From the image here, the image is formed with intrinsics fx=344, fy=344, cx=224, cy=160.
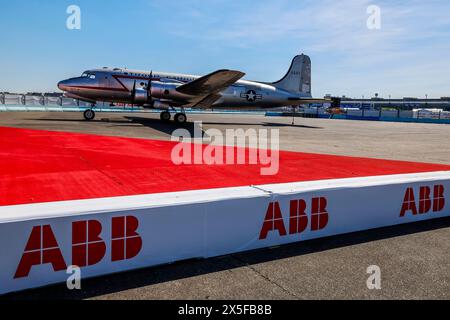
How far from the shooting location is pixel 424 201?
6035 millimetres

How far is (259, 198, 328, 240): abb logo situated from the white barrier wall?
0.01m

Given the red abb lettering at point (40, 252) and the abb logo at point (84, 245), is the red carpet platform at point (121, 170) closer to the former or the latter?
the abb logo at point (84, 245)

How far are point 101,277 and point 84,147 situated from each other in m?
10.2

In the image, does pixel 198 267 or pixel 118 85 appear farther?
pixel 118 85

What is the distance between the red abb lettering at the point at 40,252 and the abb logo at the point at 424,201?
5.25 m

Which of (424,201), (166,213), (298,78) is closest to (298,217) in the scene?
(166,213)

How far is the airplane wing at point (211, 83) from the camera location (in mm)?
23072

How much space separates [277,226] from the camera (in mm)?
4832

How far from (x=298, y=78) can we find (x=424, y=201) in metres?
30.9

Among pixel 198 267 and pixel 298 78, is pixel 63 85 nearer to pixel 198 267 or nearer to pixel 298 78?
pixel 298 78

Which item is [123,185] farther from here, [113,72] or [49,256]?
[113,72]

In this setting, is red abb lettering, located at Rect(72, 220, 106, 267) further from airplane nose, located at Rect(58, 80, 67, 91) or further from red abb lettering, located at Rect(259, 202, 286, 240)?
airplane nose, located at Rect(58, 80, 67, 91)
